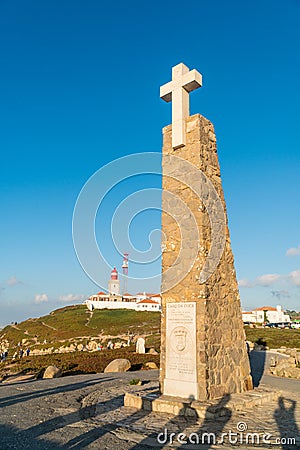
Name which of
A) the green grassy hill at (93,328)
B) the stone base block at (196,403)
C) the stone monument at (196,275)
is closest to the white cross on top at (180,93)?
the stone monument at (196,275)

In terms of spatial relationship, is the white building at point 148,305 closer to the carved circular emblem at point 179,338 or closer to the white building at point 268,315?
the white building at point 268,315

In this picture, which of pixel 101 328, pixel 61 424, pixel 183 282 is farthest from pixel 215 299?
pixel 101 328

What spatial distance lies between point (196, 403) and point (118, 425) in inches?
61.8

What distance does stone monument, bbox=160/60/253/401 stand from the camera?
8.08m

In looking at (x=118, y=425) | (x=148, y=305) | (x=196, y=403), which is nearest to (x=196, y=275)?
(x=196, y=403)

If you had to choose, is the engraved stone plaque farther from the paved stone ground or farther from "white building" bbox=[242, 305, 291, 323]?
"white building" bbox=[242, 305, 291, 323]

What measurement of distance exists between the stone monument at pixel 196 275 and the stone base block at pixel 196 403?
0.91ft

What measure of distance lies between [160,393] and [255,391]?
224 cm

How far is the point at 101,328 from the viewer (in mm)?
59969

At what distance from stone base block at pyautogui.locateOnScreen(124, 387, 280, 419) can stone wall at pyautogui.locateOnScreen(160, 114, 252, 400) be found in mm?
302

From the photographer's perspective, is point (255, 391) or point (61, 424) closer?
point (61, 424)

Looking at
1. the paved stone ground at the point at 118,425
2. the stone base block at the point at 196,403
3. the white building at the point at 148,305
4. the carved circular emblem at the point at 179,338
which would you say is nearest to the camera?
the paved stone ground at the point at 118,425

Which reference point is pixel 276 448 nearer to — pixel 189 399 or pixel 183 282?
pixel 189 399

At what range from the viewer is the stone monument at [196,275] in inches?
318
